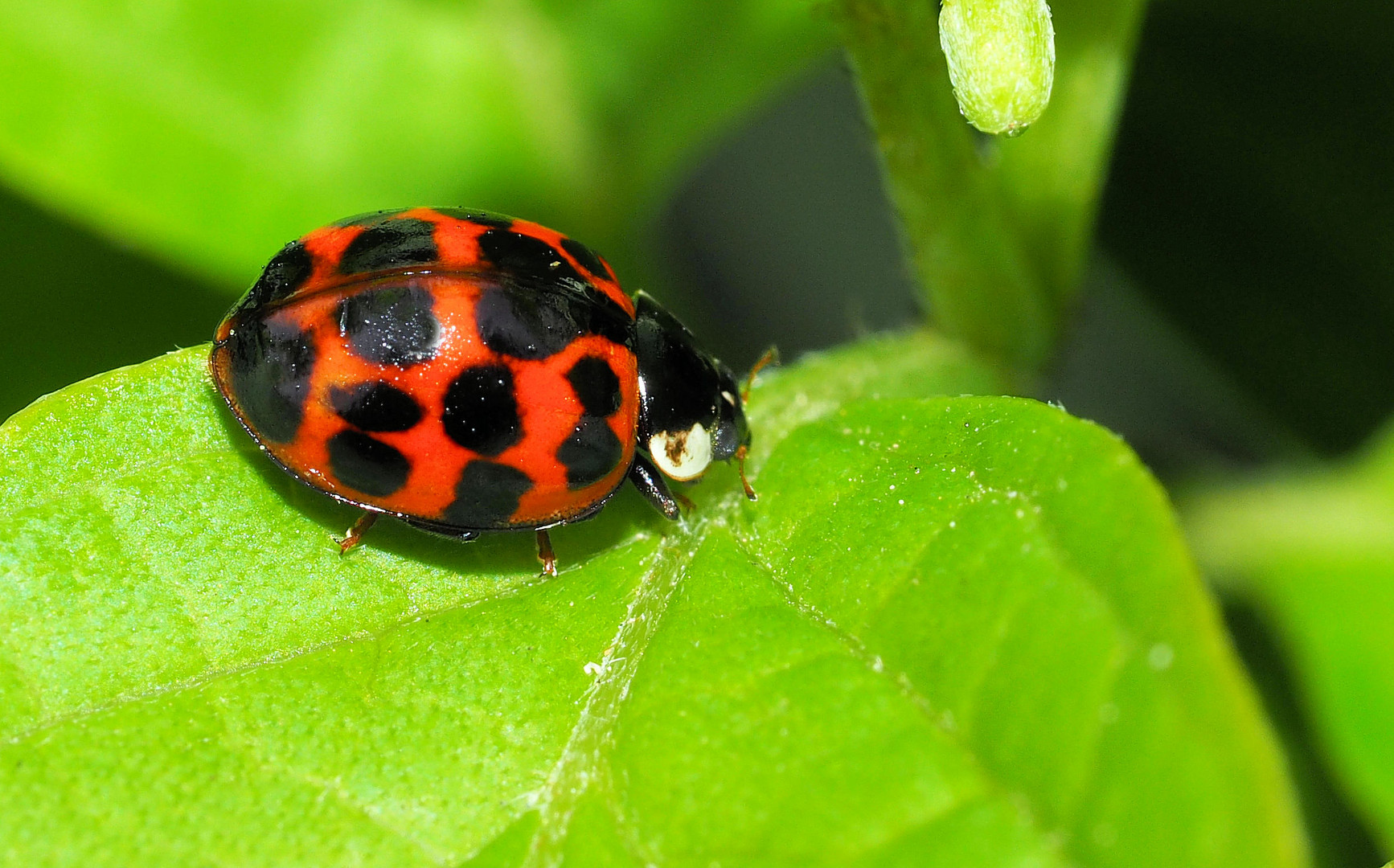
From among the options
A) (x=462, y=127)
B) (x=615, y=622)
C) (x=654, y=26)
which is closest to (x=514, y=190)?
(x=462, y=127)

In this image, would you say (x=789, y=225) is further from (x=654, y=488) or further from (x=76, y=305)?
(x=654, y=488)

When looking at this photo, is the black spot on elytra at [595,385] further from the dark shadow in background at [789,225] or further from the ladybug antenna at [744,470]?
the dark shadow in background at [789,225]

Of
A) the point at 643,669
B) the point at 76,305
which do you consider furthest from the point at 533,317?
the point at 76,305

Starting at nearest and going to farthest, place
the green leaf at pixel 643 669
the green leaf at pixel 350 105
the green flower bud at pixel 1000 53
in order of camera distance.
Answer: the green leaf at pixel 643 669, the green flower bud at pixel 1000 53, the green leaf at pixel 350 105

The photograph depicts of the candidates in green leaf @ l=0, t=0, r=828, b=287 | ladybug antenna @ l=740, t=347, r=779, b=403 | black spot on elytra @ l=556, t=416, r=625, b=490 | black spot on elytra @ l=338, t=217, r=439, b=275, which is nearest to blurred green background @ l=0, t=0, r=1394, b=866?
green leaf @ l=0, t=0, r=828, b=287

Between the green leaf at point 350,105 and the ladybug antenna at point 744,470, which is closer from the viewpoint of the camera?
the ladybug antenna at point 744,470

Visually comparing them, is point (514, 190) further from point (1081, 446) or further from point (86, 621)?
point (1081, 446)

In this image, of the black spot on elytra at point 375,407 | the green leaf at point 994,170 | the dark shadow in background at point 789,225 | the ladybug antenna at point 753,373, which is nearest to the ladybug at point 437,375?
the black spot on elytra at point 375,407
